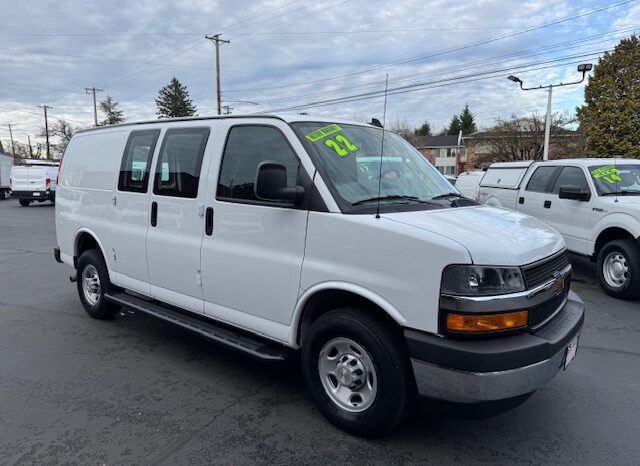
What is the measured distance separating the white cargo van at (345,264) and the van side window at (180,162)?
0.7 inches

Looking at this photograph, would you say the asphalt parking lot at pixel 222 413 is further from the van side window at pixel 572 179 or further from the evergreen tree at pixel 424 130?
the evergreen tree at pixel 424 130

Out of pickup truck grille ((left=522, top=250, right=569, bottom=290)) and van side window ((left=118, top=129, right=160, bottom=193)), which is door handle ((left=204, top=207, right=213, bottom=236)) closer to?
van side window ((left=118, top=129, right=160, bottom=193))

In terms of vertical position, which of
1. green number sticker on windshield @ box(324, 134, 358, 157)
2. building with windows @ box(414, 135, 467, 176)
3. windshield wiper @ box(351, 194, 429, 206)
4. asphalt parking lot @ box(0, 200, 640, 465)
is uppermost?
building with windows @ box(414, 135, 467, 176)

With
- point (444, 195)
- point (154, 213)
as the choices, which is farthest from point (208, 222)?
point (444, 195)

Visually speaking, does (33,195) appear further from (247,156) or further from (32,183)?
(247,156)

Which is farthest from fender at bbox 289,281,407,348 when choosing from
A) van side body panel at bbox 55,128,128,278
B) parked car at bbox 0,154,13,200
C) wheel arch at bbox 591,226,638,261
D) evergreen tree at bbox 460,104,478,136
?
evergreen tree at bbox 460,104,478,136

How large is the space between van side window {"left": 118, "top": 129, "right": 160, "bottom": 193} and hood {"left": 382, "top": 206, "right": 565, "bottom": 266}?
2.62m

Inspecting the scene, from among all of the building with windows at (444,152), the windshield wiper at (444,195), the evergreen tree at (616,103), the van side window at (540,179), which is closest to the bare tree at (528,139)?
the evergreen tree at (616,103)

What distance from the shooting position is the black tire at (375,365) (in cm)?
283

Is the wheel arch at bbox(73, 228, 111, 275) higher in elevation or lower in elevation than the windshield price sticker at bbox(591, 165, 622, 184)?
lower

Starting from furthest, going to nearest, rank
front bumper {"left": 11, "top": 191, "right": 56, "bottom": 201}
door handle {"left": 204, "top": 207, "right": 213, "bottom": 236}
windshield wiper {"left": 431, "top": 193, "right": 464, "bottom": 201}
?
1. front bumper {"left": 11, "top": 191, "right": 56, "bottom": 201}
2. door handle {"left": 204, "top": 207, "right": 213, "bottom": 236}
3. windshield wiper {"left": 431, "top": 193, "right": 464, "bottom": 201}

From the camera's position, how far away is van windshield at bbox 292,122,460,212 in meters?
3.28

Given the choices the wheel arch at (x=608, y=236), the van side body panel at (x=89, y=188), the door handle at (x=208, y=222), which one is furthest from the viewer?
the wheel arch at (x=608, y=236)

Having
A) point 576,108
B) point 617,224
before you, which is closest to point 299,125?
point 617,224
